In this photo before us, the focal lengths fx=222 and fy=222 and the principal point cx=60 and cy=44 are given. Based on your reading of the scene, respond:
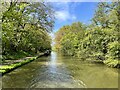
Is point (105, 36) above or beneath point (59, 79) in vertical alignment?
above

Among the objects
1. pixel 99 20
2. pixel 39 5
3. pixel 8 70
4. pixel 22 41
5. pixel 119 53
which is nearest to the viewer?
pixel 8 70

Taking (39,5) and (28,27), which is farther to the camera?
(28,27)

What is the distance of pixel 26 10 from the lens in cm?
3041

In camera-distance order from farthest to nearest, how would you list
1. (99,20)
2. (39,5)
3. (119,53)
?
(39,5) → (99,20) → (119,53)

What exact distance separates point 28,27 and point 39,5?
5.11m

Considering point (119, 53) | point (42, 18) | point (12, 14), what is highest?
point (42, 18)

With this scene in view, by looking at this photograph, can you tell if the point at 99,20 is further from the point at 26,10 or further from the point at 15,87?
the point at 15,87

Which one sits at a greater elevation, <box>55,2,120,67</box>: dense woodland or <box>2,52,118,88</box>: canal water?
<box>55,2,120,67</box>: dense woodland

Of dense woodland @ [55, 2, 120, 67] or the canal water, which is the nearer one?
the canal water

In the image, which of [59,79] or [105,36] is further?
[105,36]

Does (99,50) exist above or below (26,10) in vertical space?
below

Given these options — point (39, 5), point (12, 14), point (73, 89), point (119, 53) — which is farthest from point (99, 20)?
Answer: point (73, 89)

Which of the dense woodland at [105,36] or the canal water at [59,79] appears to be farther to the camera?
the dense woodland at [105,36]

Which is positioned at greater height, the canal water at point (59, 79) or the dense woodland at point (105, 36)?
the dense woodland at point (105, 36)
